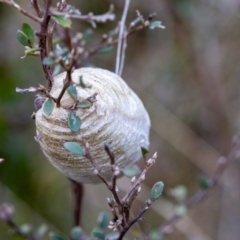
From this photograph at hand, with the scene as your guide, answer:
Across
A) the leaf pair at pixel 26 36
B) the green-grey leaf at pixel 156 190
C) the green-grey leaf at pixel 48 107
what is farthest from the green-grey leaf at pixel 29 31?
the green-grey leaf at pixel 156 190

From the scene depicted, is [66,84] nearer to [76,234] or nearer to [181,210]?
[76,234]

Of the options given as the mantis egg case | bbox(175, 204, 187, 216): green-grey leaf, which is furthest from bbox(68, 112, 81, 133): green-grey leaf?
bbox(175, 204, 187, 216): green-grey leaf

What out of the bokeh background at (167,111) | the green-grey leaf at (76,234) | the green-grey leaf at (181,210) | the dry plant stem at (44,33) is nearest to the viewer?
the dry plant stem at (44,33)

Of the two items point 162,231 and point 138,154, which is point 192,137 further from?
point 138,154

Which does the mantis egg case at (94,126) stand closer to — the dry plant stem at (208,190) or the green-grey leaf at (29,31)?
the green-grey leaf at (29,31)

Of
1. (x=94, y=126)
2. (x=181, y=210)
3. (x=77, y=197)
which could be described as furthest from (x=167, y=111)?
(x=94, y=126)

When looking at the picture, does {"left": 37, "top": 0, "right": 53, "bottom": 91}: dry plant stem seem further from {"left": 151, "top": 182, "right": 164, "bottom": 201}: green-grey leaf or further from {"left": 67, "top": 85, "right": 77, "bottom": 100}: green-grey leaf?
{"left": 151, "top": 182, "right": 164, "bottom": 201}: green-grey leaf

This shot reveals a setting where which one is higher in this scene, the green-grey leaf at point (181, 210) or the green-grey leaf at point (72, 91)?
the green-grey leaf at point (72, 91)

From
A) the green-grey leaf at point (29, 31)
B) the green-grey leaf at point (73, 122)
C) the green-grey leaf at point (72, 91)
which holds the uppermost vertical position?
the green-grey leaf at point (29, 31)

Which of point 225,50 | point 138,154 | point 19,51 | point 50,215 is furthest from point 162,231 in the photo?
point 225,50

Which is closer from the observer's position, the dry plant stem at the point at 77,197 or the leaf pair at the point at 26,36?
the leaf pair at the point at 26,36
